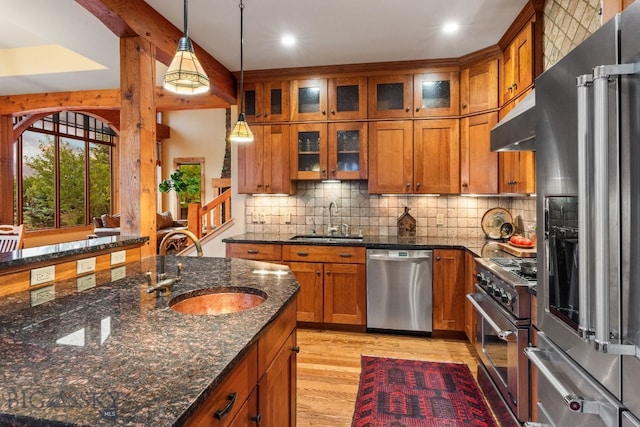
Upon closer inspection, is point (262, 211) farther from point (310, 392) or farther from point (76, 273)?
point (76, 273)

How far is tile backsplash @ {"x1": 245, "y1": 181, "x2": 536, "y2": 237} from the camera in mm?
3803

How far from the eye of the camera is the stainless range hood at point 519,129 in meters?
1.59

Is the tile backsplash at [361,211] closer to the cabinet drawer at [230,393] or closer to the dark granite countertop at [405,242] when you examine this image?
the dark granite countertop at [405,242]

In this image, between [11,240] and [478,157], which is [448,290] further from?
[11,240]

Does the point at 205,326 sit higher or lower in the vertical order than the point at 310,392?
higher

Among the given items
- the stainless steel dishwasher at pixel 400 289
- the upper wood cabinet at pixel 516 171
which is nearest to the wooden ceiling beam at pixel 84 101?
the stainless steel dishwasher at pixel 400 289

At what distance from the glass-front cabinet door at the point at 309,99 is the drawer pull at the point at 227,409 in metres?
3.25

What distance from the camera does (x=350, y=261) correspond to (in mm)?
3434

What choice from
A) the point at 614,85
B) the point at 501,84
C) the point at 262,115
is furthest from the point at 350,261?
the point at 614,85

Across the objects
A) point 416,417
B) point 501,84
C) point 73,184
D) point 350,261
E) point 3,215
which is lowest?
point 416,417

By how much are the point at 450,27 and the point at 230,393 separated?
3121 mm

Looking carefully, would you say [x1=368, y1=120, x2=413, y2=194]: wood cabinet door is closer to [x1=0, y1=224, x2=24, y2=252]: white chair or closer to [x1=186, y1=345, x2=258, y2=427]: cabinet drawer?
[x1=186, y1=345, x2=258, y2=427]: cabinet drawer

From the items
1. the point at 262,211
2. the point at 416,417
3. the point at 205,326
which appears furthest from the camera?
the point at 262,211

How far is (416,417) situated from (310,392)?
2.32ft
